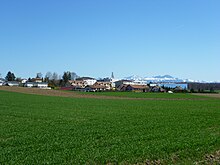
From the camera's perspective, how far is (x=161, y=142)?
12.4m

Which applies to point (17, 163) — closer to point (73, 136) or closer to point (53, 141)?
point (53, 141)

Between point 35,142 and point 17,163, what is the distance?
3.62 metres

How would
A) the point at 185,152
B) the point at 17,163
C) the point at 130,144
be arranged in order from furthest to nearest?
the point at 130,144
the point at 185,152
the point at 17,163

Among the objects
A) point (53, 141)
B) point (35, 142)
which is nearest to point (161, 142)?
point (53, 141)

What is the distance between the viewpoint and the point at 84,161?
9211 millimetres

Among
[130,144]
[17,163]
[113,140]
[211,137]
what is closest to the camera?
[17,163]

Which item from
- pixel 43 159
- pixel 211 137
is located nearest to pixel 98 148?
pixel 43 159

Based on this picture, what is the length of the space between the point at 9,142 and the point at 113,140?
4755 mm

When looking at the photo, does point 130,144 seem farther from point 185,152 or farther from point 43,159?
point 43,159

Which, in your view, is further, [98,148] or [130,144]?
[130,144]

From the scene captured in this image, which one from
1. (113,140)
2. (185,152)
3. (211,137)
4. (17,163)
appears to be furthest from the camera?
(211,137)

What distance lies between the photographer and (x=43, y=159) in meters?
Result: 9.45

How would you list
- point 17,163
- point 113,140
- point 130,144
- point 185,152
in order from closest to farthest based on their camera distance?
point 17,163 < point 185,152 < point 130,144 < point 113,140

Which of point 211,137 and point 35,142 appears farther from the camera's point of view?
point 211,137
